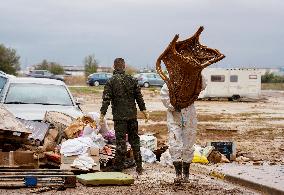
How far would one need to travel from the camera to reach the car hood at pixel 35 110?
1475 centimetres

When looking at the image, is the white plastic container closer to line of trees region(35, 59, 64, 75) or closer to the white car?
the white car

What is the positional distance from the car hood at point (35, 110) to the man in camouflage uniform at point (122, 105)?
2.80 meters

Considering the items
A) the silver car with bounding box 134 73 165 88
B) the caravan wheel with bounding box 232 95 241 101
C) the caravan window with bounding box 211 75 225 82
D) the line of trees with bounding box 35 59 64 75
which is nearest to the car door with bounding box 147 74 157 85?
the silver car with bounding box 134 73 165 88

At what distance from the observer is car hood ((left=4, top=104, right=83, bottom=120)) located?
48.4 ft

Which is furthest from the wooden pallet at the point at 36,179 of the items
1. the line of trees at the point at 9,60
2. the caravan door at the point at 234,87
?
the line of trees at the point at 9,60

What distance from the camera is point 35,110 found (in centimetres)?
1529

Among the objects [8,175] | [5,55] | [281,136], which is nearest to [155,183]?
[8,175]

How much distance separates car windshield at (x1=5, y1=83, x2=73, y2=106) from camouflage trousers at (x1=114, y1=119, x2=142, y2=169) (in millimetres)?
4087

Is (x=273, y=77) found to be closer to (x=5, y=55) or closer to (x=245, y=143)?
(x=5, y=55)

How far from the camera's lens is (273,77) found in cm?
10894

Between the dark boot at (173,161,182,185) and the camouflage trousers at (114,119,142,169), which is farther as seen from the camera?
the camouflage trousers at (114,119,142,169)

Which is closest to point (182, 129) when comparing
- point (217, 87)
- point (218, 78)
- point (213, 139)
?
point (213, 139)

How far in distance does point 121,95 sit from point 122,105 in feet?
0.59

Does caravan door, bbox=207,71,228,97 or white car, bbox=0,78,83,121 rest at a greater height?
white car, bbox=0,78,83,121
